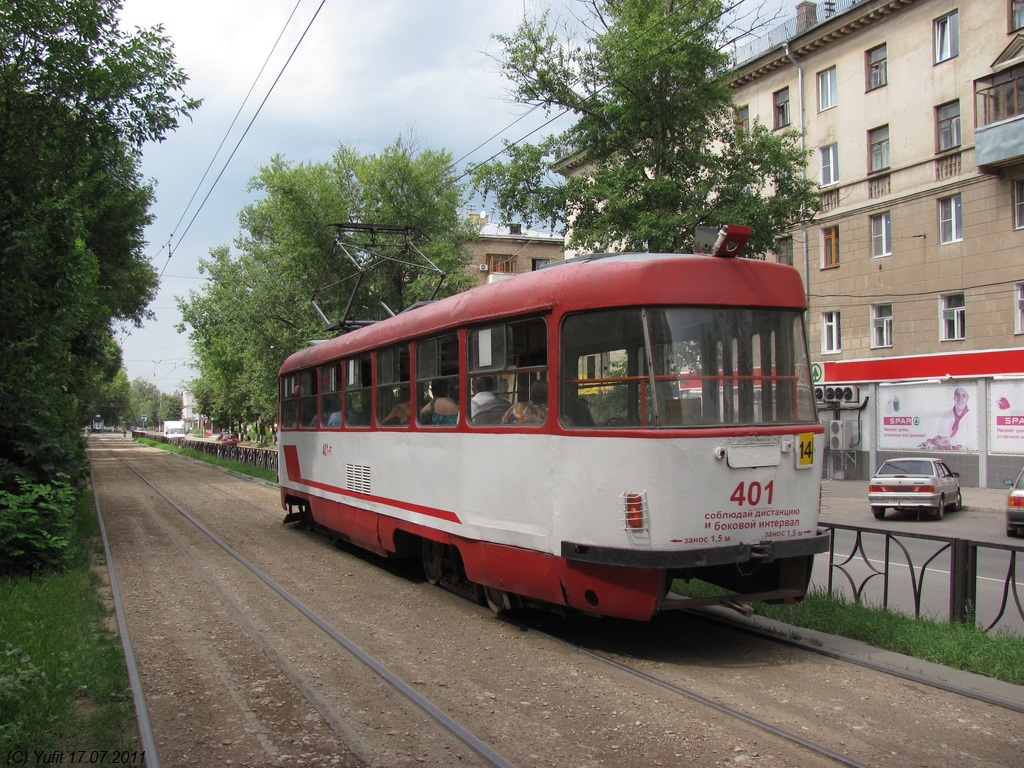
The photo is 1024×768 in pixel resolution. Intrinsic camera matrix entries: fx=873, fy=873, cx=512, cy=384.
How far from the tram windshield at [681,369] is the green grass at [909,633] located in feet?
5.80

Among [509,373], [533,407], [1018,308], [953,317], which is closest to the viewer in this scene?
[533,407]

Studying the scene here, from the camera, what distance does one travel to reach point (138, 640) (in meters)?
7.27

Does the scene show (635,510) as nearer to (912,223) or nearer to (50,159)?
(50,159)


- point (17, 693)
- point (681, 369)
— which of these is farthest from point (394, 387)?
point (17, 693)

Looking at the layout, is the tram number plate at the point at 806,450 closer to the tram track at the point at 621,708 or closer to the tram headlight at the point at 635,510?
the tram headlight at the point at 635,510

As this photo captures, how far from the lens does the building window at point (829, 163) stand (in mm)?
28531

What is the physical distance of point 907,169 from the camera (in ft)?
84.8

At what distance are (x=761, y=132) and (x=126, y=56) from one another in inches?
533

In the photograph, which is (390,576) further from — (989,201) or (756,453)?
(989,201)

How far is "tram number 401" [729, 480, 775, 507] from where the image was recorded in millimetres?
6160

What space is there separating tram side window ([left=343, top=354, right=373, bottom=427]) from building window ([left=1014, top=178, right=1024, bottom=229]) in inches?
767

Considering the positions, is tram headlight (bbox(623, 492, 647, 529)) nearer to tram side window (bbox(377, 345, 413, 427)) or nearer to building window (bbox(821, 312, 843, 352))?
tram side window (bbox(377, 345, 413, 427))

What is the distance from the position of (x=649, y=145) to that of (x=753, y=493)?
46.7 feet

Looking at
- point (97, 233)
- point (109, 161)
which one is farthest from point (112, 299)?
point (109, 161)
